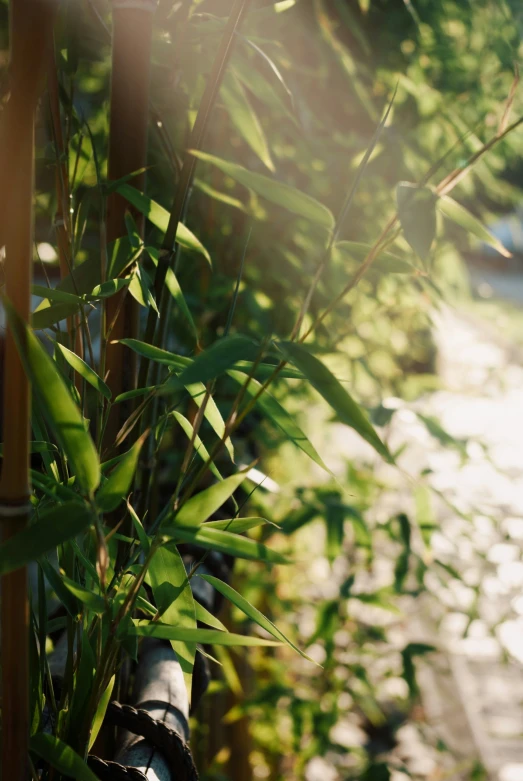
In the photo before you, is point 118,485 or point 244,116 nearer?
point 118,485

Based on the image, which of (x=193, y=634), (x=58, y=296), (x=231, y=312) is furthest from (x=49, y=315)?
(x=193, y=634)

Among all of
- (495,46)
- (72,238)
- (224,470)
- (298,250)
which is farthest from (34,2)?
(298,250)

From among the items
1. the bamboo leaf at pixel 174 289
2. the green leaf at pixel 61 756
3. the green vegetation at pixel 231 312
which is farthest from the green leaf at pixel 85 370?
the green leaf at pixel 61 756

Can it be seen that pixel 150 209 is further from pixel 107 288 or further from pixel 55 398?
pixel 55 398

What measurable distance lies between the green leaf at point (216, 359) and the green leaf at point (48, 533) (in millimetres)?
89

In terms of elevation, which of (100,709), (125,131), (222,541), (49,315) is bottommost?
(100,709)

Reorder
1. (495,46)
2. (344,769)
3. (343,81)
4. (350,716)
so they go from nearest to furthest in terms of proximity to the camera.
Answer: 1. (495,46)
2. (343,81)
3. (344,769)
4. (350,716)

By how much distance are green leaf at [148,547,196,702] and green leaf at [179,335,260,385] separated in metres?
0.16

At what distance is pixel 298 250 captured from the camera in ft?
4.76

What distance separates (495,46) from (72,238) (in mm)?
906

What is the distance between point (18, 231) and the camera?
0.36 meters

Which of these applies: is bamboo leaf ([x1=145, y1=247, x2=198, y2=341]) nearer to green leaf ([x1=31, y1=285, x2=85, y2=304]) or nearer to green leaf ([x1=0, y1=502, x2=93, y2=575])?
green leaf ([x1=31, y1=285, x2=85, y2=304])

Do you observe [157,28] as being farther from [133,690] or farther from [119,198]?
[133,690]

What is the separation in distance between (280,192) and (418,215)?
4.5 inches
